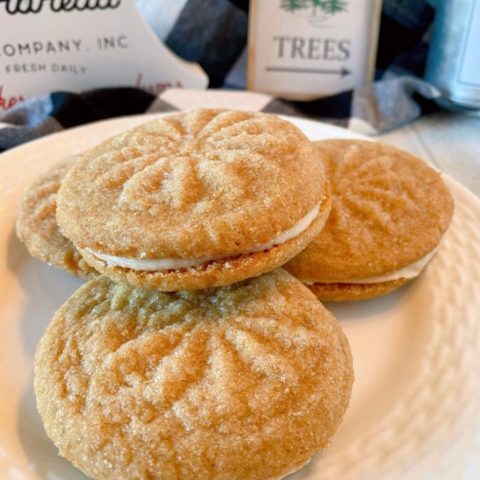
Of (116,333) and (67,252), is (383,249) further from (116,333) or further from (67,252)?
(67,252)

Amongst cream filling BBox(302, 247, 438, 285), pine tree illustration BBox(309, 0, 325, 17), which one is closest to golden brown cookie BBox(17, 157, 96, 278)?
cream filling BBox(302, 247, 438, 285)

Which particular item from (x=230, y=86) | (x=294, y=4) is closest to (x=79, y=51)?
(x=230, y=86)

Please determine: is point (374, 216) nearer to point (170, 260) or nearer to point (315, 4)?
point (170, 260)

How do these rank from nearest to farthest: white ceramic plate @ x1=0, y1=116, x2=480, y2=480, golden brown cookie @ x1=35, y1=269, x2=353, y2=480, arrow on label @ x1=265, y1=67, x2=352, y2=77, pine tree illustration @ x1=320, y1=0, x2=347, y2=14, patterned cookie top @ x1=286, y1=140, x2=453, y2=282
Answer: golden brown cookie @ x1=35, y1=269, x2=353, y2=480 < white ceramic plate @ x1=0, y1=116, x2=480, y2=480 < patterned cookie top @ x1=286, y1=140, x2=453, y2=282 < pine tree illustration @ x1=320, y1=0, x2=347, y2=14 < arrow on label @ x1=265, y1=67, x2=352, y2=77

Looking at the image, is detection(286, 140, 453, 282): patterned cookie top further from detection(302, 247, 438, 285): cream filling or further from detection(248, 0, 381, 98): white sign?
detection(248, 0, 381, 98): white sign

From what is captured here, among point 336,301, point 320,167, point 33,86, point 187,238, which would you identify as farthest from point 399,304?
point 33,86

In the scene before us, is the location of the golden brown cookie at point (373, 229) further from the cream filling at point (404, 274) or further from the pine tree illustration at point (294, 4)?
the pine tree illustration at point (294, 4)
